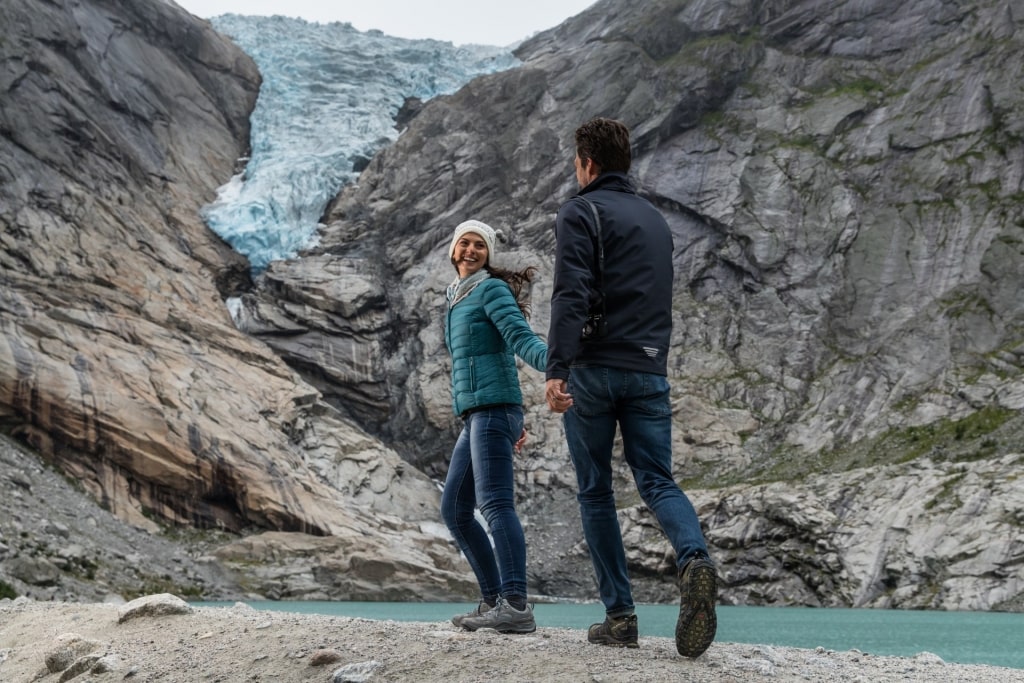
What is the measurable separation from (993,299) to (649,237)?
1805 inches

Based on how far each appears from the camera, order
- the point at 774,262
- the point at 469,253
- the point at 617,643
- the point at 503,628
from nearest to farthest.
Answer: the point at 617,643 → the point at 503,628 → the point at 469,253 → the point at 774,262

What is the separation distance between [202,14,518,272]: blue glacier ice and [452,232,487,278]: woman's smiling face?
49010 millimetres

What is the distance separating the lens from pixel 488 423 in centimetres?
574

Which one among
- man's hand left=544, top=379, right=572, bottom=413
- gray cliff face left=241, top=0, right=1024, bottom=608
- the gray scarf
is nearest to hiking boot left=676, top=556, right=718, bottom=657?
man's hand left=544, top=379, right=572, bottom=413

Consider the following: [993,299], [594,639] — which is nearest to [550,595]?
[993,299]

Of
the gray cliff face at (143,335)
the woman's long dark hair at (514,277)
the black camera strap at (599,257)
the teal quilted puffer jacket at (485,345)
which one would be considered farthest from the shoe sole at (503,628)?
the gray cliff face at (143,335)

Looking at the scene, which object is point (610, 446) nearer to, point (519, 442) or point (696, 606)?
point (696, 606)

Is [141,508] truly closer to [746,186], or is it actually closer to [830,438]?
[830,438]

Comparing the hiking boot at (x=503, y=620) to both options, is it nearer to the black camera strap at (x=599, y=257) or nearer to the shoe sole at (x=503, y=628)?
the shoe sole at (x=503, y=628)

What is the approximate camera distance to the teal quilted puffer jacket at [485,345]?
575 centimetres

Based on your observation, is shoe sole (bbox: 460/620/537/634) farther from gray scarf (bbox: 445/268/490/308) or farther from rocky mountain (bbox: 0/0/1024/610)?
rocky mountain (bbox: 0/0/1024/610)

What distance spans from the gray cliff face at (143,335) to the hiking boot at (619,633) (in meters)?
24.2

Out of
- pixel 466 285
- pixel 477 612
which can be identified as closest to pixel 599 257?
pixel 466 285

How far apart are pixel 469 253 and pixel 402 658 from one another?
2.61m
